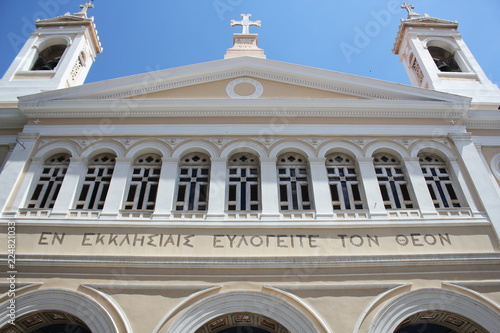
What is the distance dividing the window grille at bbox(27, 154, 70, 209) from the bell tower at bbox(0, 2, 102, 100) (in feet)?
15.3

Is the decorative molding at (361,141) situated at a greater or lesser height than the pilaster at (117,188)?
greater

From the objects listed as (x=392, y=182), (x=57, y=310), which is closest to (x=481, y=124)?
(x=392, y=182)

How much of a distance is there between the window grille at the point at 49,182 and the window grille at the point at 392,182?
8078mm

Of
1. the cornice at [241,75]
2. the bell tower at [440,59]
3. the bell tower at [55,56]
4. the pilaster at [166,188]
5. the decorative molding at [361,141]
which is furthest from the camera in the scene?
the bell tower at [55,56]

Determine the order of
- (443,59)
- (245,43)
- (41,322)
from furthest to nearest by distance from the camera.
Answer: (443,59), (245,43), (41,322)

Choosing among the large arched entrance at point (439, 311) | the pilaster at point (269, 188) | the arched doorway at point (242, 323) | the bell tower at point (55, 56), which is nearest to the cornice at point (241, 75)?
the pilaster at point (269, 188)

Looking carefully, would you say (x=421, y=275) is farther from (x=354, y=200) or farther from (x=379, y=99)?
(x=379, y=99)

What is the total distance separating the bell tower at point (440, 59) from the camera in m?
15.8

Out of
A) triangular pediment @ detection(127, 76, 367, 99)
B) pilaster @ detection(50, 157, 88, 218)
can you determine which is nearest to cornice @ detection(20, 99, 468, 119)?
triangular pediment @ detection(127, 76, 367, 99)

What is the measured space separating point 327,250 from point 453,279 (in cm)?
261

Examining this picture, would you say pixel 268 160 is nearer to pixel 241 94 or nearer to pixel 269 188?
pixel 269 188

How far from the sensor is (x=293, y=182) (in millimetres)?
11484

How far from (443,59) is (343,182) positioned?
9263 millimetres

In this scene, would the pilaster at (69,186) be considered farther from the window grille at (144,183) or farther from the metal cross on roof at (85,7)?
the metal cross on roof at (85,7)
